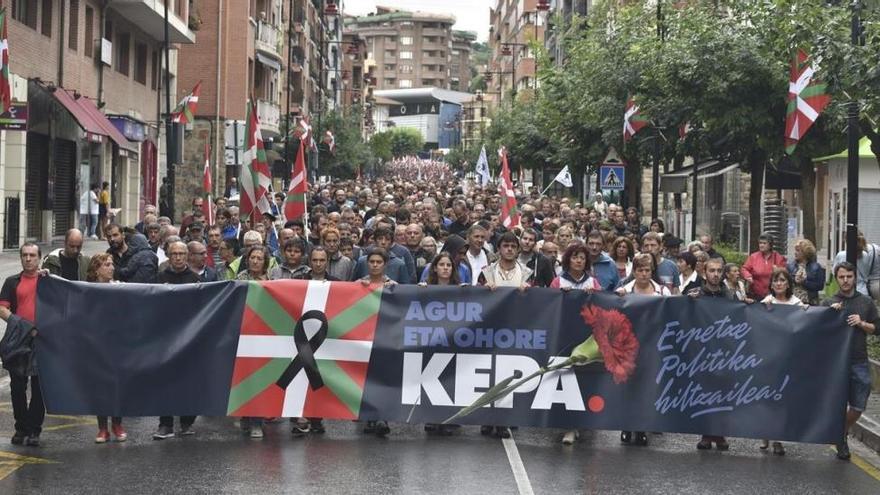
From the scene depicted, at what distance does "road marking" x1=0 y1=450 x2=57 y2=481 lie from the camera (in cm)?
1104

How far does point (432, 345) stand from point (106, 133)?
1068 inches

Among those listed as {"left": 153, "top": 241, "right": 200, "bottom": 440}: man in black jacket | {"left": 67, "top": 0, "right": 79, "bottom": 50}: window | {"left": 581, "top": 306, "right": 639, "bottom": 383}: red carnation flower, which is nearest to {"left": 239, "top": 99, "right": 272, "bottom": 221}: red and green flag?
{"left": 153, "top": 241, "right": 200, "bottom": 440}: man in black jacket

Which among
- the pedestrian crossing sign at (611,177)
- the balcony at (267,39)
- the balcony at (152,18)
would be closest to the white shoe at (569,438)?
the pedestrian crossing sign at (611,177)

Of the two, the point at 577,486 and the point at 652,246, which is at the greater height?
the point at 652,246

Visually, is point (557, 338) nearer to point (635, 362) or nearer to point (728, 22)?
point (635, 362)

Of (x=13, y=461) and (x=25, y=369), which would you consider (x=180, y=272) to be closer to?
(x=25, y=369)

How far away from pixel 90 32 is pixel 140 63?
904 cm

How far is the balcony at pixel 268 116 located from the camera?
70600 millimetres

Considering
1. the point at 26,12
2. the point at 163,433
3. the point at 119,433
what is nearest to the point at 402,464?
the point at 163,433

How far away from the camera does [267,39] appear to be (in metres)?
71.9

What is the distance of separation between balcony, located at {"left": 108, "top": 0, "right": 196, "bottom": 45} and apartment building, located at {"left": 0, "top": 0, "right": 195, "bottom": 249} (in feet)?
0.10

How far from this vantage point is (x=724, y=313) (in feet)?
43.2

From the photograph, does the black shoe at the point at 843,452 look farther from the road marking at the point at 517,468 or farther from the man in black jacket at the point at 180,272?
the man in black jacket at the point at 180,272

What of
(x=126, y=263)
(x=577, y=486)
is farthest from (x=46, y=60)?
(x=577, y=486)
